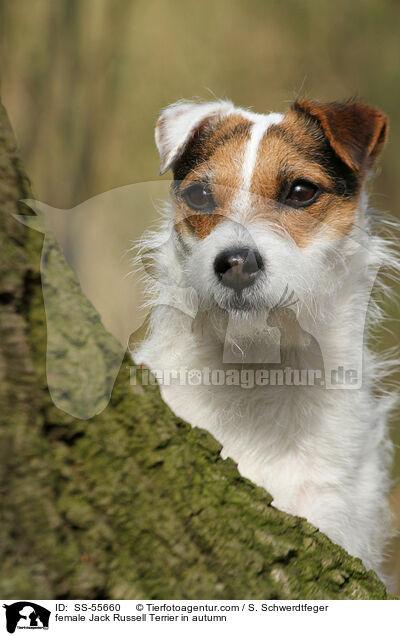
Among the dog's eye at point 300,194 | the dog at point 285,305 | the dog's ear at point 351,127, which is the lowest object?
the dog at point 285,305

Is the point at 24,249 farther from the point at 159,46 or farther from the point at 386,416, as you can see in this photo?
the point at 159,46

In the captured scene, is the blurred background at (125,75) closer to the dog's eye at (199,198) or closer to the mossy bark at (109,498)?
the dog's eye at (199,198)

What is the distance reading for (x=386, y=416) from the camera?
2330mm

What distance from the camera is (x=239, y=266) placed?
5.35 ft

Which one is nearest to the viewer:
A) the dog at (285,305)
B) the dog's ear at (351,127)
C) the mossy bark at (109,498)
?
the mossy bark at (109,498)

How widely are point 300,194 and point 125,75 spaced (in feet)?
4.43

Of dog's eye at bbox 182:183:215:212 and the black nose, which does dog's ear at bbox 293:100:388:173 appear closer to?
dog's eye at bbox 182:183:215:212

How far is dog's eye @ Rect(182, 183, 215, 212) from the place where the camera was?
6.15 ft

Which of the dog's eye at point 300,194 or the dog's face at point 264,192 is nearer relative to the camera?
the dog's face at point 264,192

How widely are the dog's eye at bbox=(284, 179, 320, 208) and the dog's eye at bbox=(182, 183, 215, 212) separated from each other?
23 centimetres
